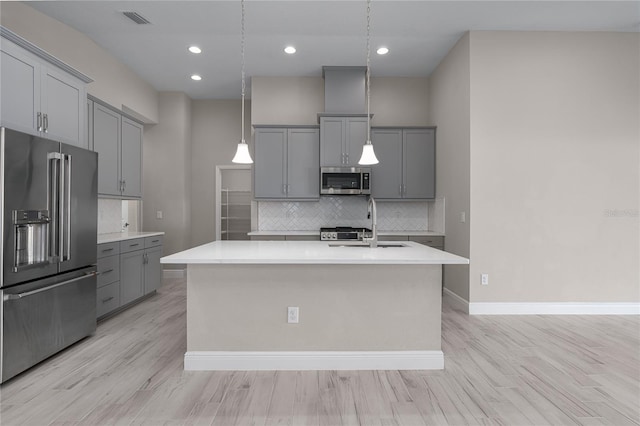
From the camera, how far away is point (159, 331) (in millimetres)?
3412

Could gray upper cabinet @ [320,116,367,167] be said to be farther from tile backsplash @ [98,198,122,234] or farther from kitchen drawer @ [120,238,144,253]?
tile backsplash @ [98,198,122,234]

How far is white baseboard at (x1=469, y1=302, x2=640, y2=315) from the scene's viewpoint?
3.97 meters

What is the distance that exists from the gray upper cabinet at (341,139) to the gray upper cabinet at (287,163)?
175 millimetres

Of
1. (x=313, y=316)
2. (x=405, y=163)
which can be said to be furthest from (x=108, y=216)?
(x=405, y=163)

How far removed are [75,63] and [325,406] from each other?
4.49 meters

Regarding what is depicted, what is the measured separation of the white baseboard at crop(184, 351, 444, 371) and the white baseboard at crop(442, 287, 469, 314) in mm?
1670

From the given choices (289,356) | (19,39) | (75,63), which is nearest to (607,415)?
(289,356)

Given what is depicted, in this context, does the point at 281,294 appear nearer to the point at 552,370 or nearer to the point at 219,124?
the point at 552,370

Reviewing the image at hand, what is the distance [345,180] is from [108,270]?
317cm

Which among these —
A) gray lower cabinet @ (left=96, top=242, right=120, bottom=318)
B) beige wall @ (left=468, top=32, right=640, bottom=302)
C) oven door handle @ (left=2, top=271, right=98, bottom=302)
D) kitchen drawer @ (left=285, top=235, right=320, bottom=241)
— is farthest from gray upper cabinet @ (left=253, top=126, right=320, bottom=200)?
oven door handle @ (left=2, top=271, right=98, bottom=302)

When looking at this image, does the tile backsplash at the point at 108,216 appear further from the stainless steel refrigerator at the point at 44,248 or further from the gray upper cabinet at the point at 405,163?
the gray upper cabinet at the point at 405,163

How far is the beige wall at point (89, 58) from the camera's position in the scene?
11.1 feet

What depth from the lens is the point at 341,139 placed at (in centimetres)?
507

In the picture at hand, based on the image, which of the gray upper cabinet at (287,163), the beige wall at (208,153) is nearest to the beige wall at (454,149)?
the gray upper cabinet at (287,163)
